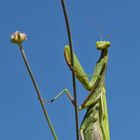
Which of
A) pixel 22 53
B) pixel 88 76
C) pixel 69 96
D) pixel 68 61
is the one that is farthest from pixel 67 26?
pixel 88 76

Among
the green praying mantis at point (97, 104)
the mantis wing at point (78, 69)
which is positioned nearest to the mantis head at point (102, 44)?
the green praying mantis at point (97, 104)

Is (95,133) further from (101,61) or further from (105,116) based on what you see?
(101,61)

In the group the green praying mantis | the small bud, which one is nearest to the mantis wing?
the green praying mantis

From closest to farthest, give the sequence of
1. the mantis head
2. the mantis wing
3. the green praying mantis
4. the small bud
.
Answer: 1. the small bud
2. the mantis wing
3. the green praying mantis
4. the mantis head

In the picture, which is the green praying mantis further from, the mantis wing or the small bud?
the small bud

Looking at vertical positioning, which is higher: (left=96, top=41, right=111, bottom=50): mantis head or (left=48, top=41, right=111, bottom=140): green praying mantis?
(left=96, top=41, right=111, bottom=50): mantis head

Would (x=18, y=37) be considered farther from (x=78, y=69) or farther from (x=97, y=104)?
(x=97, y=104)

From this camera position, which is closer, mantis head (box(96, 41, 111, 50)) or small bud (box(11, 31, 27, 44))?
small bud (box(11, 31, 27, 44))
